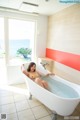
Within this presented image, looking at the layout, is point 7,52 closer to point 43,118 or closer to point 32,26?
point 32,26

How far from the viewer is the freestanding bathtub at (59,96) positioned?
1.89 meters

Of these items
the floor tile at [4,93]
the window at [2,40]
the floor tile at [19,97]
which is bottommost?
the floor tile at [19,97]

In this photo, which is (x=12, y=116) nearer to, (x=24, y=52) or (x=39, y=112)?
(x=39, y=112)

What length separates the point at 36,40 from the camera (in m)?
4.05

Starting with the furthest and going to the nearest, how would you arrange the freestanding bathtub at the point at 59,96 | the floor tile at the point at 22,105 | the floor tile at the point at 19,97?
the floor tile at the point at 19,97 < the floor tile at the point at 22,105 < the freestanding bathtub at the point at 59,96

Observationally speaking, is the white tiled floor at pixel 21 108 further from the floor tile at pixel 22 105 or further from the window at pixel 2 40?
the window at pixel 2 40

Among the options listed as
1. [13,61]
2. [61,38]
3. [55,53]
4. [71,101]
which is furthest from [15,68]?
[71,101]

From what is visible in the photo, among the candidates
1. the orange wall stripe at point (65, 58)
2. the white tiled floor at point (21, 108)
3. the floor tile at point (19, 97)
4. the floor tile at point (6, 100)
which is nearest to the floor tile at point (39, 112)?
the white tiled floor at point (21, 108)

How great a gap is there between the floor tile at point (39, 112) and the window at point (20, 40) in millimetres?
2006

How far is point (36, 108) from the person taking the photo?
258 centimetres

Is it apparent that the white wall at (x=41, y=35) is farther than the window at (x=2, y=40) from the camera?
Yes

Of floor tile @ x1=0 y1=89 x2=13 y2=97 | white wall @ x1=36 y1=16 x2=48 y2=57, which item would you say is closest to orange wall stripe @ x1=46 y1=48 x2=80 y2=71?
white wall @ x1=36 y1=16 x2=48 y2=57

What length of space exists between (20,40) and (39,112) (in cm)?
252

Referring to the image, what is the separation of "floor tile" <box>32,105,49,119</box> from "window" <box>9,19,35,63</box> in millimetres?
2006
